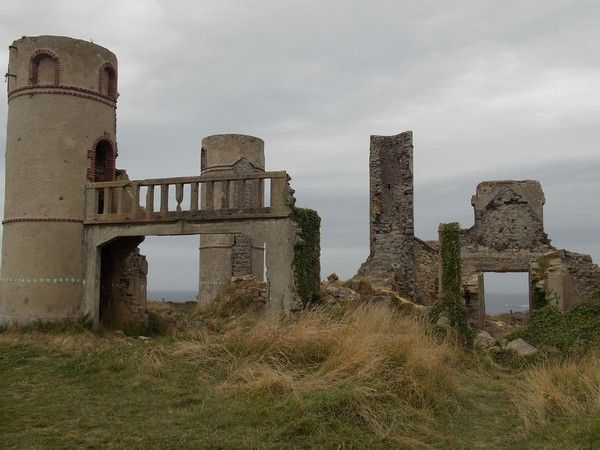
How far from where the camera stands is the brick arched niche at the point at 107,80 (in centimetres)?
1555

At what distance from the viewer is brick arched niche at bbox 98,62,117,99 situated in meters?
15.5

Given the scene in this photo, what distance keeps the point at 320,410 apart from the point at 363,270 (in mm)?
15359

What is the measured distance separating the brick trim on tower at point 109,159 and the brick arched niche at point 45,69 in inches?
69.3

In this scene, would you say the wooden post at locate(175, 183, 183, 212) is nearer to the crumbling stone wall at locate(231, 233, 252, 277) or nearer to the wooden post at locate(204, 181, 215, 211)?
the wooden post at locate(204, 181, 215, 211)

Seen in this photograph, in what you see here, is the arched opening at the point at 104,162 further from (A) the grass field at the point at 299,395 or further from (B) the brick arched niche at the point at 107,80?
(A) the grass field at the point at 299,395

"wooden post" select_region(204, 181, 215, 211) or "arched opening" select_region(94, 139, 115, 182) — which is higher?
"arched opening" select_region(94, 139, 115, 182)

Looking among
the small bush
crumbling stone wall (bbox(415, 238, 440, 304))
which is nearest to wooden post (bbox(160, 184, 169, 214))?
the small bush

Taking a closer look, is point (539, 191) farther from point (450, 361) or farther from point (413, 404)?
point (413, 404)

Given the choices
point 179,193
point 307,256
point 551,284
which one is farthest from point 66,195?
point 551,284

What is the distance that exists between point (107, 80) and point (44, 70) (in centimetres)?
166

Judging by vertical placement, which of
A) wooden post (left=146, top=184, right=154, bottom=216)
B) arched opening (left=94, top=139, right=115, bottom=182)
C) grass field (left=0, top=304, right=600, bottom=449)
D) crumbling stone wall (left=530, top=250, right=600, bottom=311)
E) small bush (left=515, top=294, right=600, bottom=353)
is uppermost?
arched opening (left=94, top=139, right=115, bottom=182)

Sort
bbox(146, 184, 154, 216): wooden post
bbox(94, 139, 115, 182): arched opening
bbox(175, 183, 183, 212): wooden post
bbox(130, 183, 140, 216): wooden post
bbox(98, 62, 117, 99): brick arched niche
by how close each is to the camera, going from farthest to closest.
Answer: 1. bbox(94, 139, 115, 182): arched opening
2. bbox(98, 62, 117, 99): brick arched niche
3. bbox(130, 183, 140, 216): wooden post
4. bbox(146, 184, 154, 216): wooden post
5. bbox(175, 183, 183, 212): wooden post

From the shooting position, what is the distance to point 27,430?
6.12m

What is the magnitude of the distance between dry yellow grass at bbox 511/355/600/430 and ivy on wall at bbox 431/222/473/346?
4.17 m
